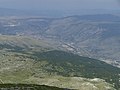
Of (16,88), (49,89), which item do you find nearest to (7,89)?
(16,88)

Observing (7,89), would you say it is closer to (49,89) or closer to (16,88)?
(16,88)

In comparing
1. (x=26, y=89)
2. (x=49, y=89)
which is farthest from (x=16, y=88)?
(x=49, y=89)

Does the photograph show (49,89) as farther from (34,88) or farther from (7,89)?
(7,89)

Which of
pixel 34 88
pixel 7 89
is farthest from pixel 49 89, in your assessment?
pixel 7 89
